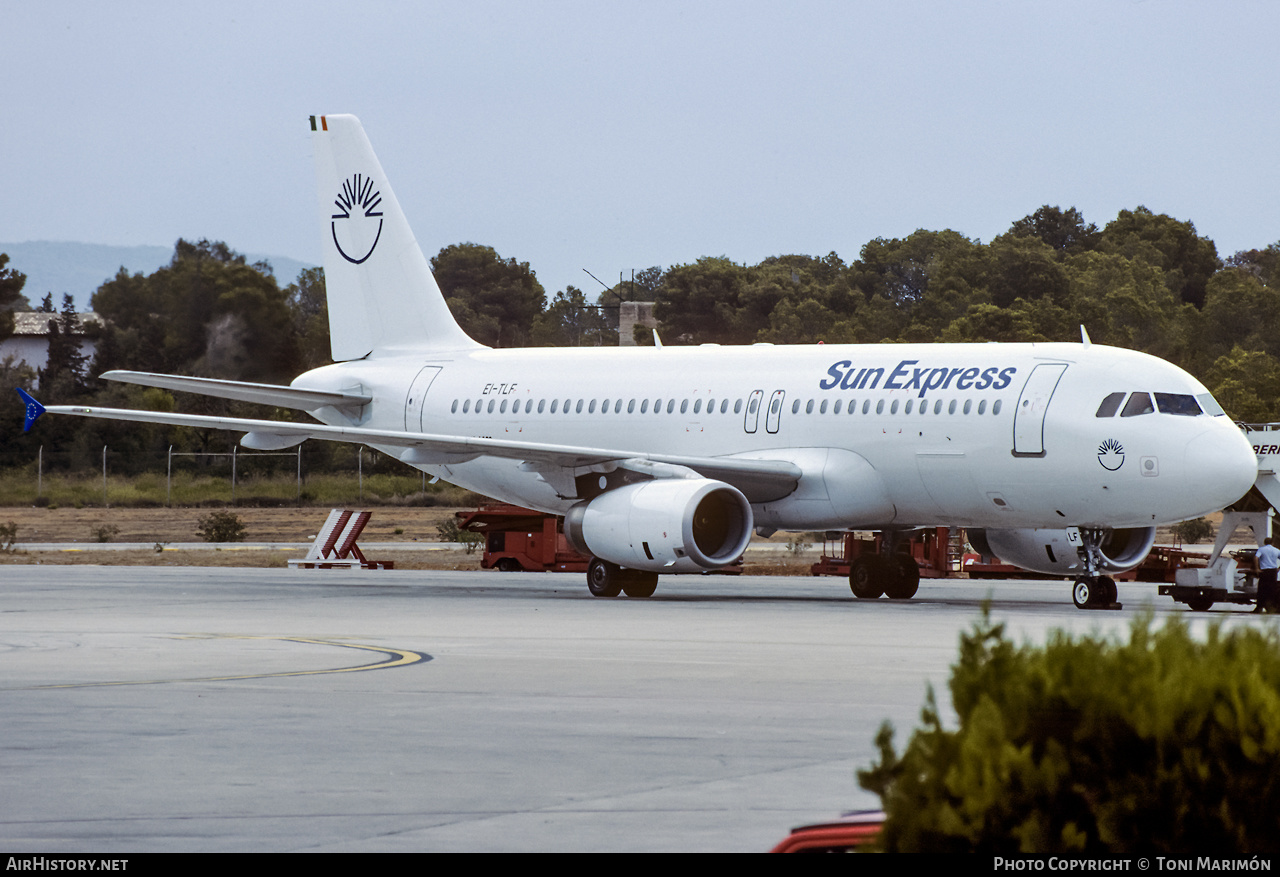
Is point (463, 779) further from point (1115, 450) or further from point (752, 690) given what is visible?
point (1115, 450)

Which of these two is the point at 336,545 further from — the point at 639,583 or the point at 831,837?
the point at 831,837

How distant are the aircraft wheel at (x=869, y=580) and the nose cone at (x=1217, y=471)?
5.95 m

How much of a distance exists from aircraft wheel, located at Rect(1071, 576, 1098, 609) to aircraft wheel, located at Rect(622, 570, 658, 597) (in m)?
6.50

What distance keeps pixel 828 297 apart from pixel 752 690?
2706 inches

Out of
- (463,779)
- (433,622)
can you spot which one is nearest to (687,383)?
(433,622)

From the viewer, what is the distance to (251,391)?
93.4 feet

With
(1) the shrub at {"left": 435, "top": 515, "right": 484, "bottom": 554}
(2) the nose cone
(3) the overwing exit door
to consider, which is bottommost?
(1) the shrub at {"left": 435, "top": 515, "right": 484, "bottom": 554}

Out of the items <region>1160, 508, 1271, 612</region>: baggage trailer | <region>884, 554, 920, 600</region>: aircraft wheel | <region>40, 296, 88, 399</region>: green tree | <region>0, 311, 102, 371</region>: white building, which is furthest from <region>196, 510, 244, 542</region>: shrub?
<region>1160, 508, 1271, 612</region>: baggage trailer

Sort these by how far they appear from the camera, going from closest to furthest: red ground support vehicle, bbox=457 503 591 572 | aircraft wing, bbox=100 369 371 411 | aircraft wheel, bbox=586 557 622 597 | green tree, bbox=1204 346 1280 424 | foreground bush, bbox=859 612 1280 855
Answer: foreground bush, bbox=859 612 1280 855 → aircraft wheel, bbox=586 557 622 597 → aircraft wing, bbox=100 369 371 411 → red ground support vehicle, bbox=457 503 591 572 → green tree, bbox=1204 346 1280 424

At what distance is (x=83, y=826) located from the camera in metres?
7.46

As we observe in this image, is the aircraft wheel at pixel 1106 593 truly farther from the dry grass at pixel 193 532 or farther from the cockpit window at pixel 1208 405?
the dry grass at pixel 193 532

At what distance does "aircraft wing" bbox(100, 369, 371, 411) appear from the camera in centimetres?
2658

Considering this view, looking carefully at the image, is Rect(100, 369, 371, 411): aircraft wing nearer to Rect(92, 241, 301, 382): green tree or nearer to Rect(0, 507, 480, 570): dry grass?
Rect(0, 507, 480, 570): dry grass

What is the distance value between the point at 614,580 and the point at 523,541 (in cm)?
1020
